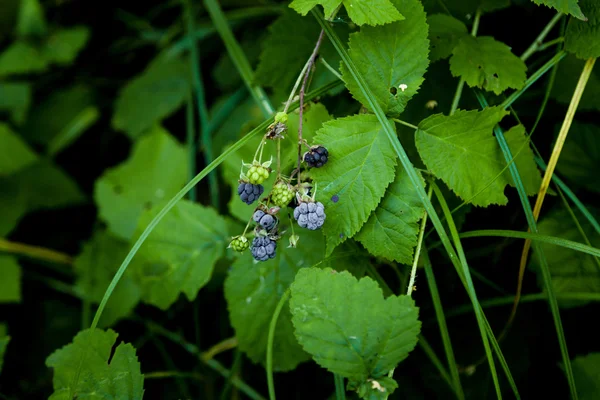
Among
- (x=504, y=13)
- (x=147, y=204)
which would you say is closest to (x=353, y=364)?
(x=504, y=13)

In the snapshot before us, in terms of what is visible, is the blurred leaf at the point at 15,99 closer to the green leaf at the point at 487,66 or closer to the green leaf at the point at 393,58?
the green leaf at the point at 393,58

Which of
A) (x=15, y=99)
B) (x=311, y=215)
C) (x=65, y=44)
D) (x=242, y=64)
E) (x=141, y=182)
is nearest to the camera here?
(x=311, y=215)

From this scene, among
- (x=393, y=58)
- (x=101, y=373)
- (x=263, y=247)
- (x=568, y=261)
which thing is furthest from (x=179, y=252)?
(x=568, y=261)

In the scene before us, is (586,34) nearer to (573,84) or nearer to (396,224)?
(573,84)

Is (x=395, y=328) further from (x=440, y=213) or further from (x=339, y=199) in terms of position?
(x=440, y=213)

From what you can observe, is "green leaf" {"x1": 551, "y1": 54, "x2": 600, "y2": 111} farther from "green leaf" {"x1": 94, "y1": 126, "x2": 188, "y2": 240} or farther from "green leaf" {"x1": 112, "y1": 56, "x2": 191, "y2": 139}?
"green leaf" {"x1": 112, "y1": 56, "x2": 191, "y2": 139}

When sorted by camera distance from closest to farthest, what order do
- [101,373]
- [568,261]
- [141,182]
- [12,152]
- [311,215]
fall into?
[311,215] → [101,373] → [568,261] → [141,182] → [12,152]

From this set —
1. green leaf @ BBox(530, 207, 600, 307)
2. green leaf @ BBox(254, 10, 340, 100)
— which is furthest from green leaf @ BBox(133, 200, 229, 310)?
green leaf @ BBox(530, 207, 600, 307)
